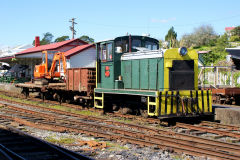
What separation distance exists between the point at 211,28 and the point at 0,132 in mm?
43642

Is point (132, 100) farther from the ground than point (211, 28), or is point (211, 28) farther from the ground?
point (211, 28)

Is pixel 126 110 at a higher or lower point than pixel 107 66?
lower

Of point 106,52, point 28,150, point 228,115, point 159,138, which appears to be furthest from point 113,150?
point 106,52

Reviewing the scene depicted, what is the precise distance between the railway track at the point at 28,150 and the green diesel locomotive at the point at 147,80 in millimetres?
3951

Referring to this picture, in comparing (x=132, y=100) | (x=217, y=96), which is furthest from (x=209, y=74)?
(x=132, y=100)

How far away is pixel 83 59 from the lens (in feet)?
86.2

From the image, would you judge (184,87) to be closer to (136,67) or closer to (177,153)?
(136,67)

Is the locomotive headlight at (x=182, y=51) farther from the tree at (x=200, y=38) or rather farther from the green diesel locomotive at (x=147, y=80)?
the tree at (x=200, y=38)

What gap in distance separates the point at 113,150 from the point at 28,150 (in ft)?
6.06

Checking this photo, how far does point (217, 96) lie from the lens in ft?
45.8

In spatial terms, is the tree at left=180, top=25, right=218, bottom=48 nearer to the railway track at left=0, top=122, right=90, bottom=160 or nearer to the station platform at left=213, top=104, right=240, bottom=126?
the station platform at left=213, top=104, right=240, bottom=126

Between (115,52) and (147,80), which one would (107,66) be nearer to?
(115,52)

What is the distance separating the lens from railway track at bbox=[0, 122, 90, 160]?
215 inches

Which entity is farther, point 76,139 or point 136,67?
point 136,67
